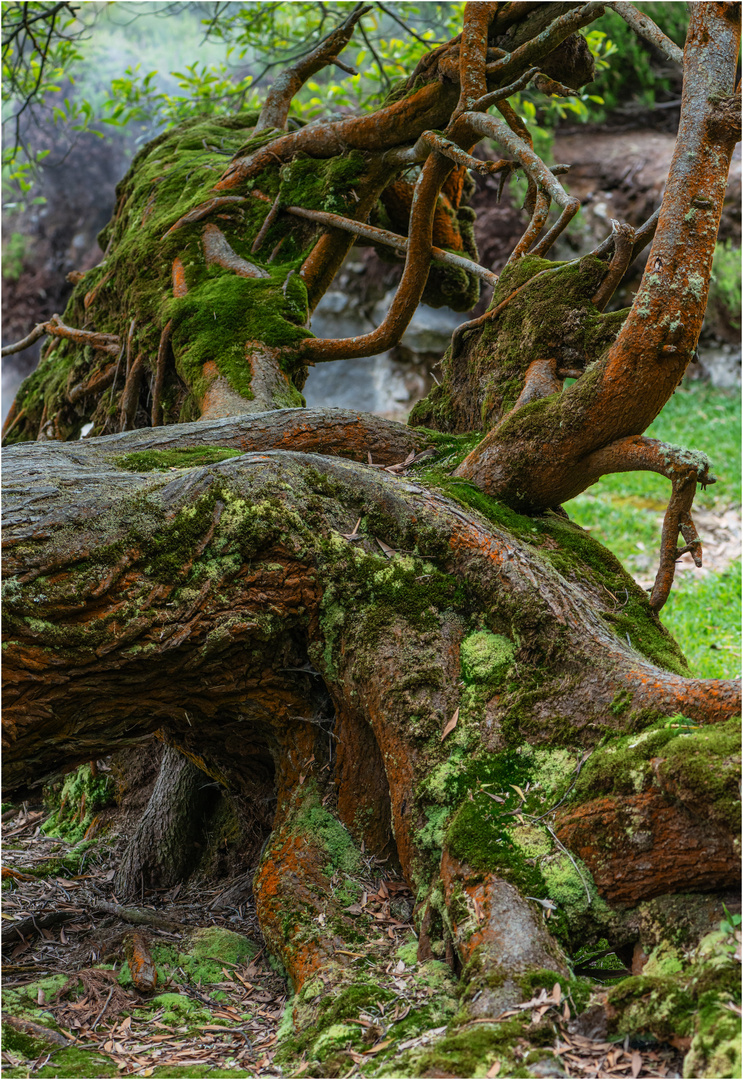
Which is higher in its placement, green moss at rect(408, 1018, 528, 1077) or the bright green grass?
the bright green grass

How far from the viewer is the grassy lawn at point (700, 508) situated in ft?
21.8

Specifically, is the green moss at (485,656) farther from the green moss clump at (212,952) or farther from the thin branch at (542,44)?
the thin branch at (542,44)

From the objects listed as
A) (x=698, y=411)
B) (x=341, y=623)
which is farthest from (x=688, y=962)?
(x=698, y=411)

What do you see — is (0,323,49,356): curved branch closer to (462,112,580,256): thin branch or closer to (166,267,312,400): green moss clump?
(166,267,312,400): green moss clump

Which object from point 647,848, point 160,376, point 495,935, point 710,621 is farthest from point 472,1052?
point 710,621

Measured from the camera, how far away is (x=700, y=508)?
9953 mm

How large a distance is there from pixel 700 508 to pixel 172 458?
26.5 feet

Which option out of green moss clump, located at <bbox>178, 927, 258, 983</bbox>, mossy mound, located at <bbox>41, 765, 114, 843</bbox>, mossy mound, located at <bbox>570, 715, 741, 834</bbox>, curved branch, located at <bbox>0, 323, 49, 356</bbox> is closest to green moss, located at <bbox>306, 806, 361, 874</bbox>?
green moss clump, located at <bbox>178, 927, 258, 983</bbox>

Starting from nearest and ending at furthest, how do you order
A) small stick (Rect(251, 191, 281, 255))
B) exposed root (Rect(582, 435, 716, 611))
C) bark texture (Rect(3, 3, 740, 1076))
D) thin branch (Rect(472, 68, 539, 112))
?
bark texture (Rect(3, 3, 740, 1076)) → exposed root (Rect(582, 435, 716, 611)) → thin branch (Rect(472, 68, 539, 112)) → small stick (Rect(251, 191, 281, 255))

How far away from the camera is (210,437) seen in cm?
374

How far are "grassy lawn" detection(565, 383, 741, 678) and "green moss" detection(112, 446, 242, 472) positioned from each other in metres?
2.92

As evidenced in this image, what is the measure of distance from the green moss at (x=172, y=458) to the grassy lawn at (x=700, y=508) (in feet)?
9.57

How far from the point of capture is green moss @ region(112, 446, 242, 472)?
341 centimetres

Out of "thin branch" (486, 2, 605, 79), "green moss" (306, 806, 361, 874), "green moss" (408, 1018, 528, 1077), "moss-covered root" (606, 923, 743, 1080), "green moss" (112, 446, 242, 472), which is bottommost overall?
"green moss" (408, 1018, 528, 1077)
